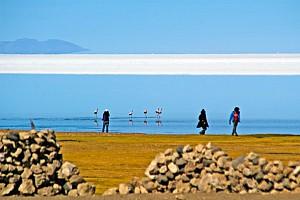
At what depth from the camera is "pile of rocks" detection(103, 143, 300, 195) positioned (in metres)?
12.5

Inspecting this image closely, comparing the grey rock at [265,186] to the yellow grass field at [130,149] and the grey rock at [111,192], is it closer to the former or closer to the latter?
the yellow grass field at [130,149]

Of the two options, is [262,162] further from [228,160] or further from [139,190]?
[139,190]

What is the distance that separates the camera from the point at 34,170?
1252 centimetres

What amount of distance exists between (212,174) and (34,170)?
212 centimetres

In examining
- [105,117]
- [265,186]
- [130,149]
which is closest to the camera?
[265,186]

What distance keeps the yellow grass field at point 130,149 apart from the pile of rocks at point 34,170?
0.25 meters

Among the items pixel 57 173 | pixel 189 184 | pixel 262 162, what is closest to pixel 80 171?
pixel 57 173

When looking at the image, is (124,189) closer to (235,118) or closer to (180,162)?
(180,162)

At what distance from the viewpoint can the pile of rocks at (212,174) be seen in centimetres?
1251

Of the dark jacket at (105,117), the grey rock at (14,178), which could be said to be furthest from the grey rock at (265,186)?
the dark jacket at (105,117)

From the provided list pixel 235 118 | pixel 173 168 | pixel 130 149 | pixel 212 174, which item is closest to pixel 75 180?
pixel 130 149

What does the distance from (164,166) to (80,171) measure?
1060mm

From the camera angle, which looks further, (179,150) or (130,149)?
(130,149)

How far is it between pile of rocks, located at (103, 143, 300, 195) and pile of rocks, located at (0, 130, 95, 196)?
53cm
